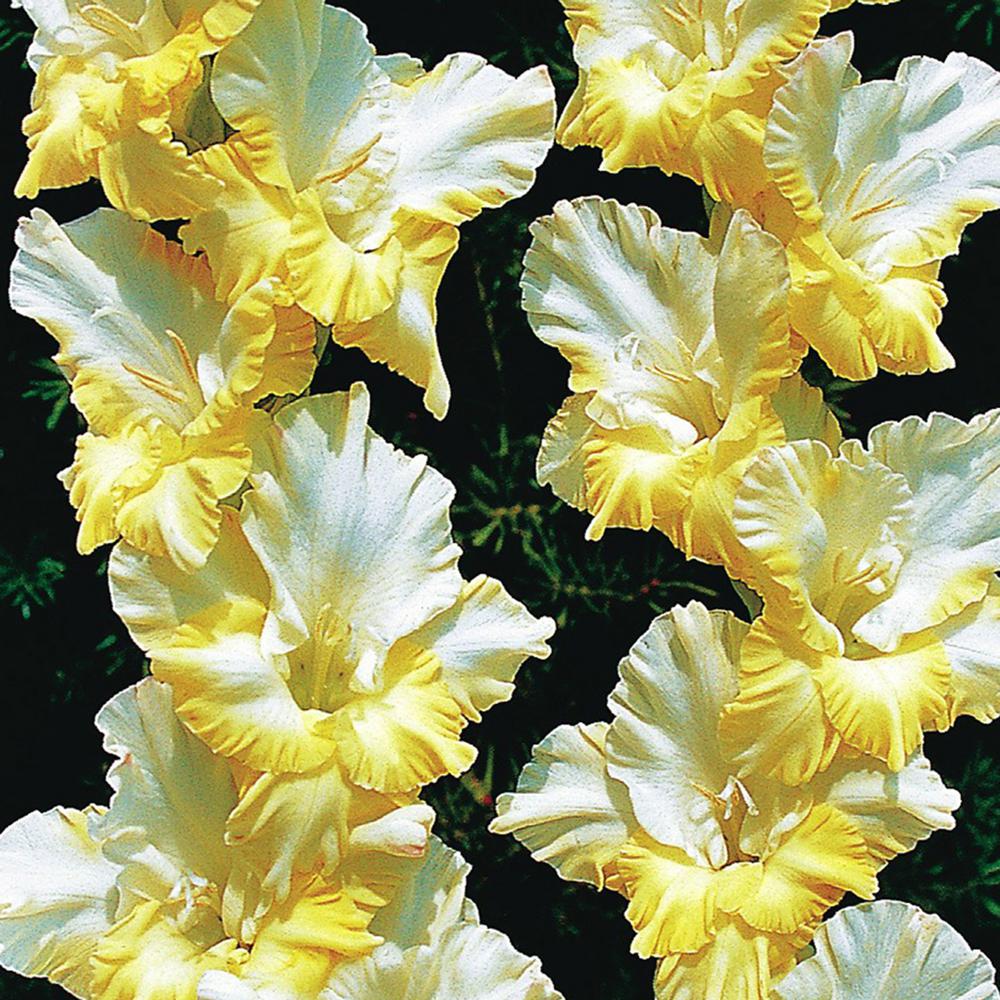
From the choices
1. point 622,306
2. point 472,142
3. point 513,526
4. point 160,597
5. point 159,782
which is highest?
point 472,142

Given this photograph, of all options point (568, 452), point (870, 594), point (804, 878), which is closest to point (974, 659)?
point (870, 594)

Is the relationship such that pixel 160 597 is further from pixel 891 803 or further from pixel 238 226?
pixel 891 803

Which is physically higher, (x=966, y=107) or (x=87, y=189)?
(x=966, y=107)

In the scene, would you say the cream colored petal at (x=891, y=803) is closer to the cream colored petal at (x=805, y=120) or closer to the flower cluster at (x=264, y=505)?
the flower cluster at (x=264, y=505)

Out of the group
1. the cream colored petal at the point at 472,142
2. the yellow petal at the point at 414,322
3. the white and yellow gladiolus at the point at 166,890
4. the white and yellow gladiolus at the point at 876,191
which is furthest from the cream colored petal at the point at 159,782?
the white and yellow gladiolus at the point at 876,191

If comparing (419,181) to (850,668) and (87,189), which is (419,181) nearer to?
(850,668)

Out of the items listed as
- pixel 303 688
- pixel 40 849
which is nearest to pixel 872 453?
pixel 303 688
